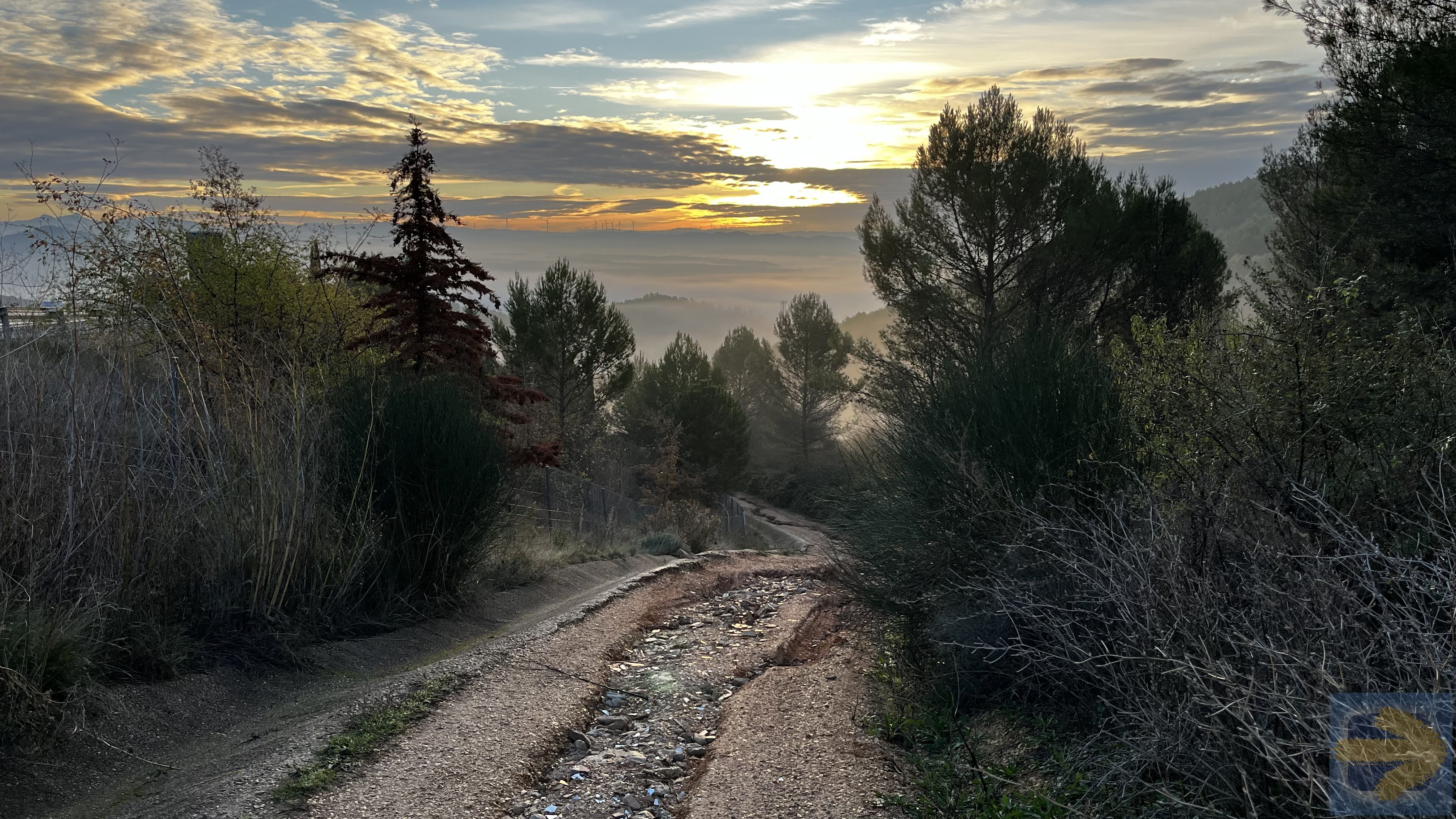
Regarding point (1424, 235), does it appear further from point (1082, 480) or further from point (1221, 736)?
point (1221, 736)

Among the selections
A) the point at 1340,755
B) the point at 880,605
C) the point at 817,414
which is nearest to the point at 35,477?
the point at 880,605

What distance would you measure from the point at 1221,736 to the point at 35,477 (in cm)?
708

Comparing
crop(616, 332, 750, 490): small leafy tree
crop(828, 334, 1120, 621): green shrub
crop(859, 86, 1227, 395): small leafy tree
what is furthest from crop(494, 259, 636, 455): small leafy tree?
crop(828, 334, 1120, 621): green shrub

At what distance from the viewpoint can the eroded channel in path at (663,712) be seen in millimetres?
A: 5422

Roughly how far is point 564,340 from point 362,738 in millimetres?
27978

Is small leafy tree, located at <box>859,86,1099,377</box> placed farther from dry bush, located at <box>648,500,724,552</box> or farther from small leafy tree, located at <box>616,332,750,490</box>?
small leafy tree, located at <box>616,332,750,490</box>

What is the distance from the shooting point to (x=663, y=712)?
7.27 meters

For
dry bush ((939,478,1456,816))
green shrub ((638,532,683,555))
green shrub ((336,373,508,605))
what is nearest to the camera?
dry bush ((939,478,1456,816))

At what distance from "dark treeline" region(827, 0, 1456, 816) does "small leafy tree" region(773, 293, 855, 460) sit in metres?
40.4

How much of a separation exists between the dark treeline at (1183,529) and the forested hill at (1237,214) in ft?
299

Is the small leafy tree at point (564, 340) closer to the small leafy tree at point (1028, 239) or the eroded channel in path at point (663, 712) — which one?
the small leafy tree at point (1028, 239)

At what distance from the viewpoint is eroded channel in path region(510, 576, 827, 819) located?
542 cm

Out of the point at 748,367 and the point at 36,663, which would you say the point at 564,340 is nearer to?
the point at 36,663

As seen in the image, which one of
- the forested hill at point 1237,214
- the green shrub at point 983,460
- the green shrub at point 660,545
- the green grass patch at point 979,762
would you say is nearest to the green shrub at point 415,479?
the green shrub at point 983,460
